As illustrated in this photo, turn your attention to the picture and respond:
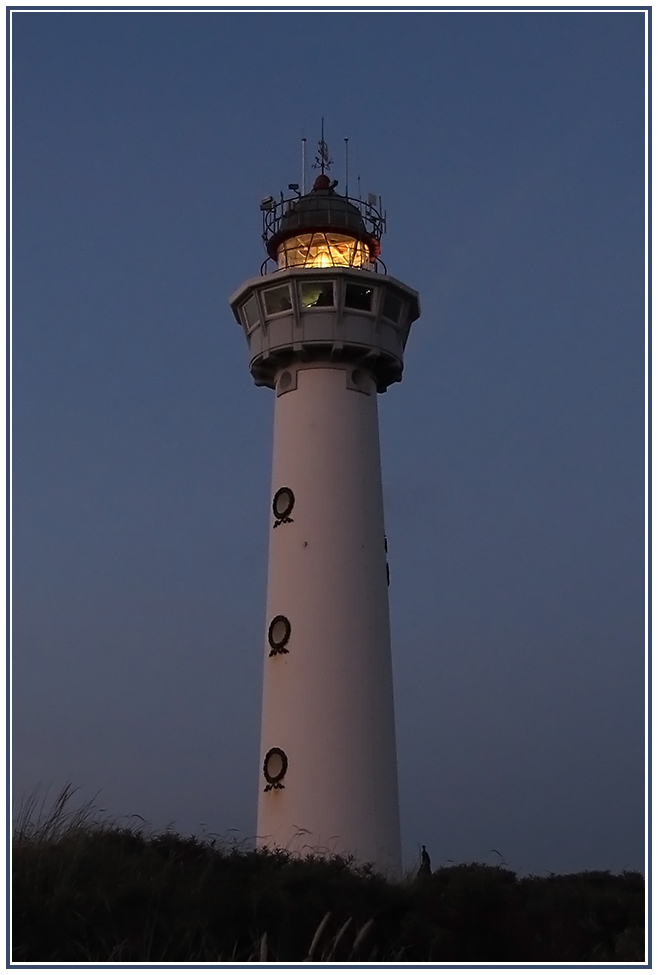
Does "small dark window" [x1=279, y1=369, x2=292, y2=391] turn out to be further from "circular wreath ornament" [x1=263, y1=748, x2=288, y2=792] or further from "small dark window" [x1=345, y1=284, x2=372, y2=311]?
"circular wreath ornament" [x1=263, y1=748, x2=288, y2=792]

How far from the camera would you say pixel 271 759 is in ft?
72.6

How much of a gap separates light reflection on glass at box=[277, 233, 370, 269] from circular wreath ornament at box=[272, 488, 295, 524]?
18.1ft

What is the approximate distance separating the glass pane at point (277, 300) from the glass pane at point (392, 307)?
2102mm

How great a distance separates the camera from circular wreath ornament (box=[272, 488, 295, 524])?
23656 mm

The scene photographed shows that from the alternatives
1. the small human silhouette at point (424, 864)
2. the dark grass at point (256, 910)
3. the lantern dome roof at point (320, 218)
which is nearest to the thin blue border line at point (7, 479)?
the dark grass at point (256, 910)

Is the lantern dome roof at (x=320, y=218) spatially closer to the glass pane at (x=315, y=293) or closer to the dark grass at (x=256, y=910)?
the glass pane at (x=315, y=293)

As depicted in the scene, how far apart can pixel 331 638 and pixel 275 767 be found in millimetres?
2652

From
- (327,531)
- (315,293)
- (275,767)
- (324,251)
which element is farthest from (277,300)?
(275,767)

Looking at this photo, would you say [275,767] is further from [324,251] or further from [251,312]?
[324,251]

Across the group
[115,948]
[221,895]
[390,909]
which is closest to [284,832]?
[390,909]

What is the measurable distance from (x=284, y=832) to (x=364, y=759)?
6.50ft

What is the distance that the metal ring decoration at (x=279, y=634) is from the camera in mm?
22688

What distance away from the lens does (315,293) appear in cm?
2491

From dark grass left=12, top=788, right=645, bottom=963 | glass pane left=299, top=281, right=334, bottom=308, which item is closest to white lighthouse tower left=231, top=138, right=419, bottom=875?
glass pane left=299, top=281, right=334, bottom=308
